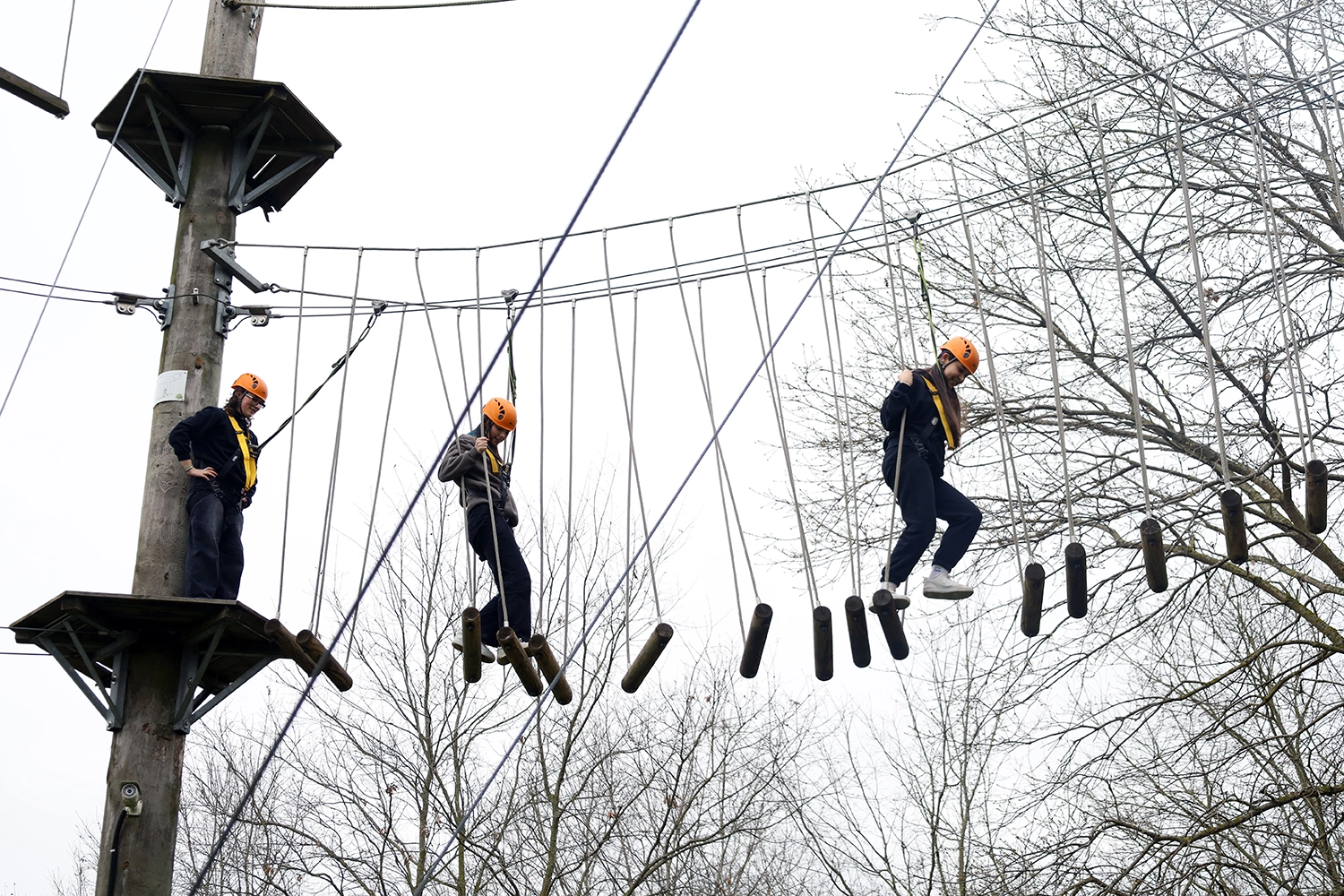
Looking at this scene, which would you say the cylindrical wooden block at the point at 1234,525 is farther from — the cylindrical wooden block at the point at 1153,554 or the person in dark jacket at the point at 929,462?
the person in dark jacket at the point at 929,462

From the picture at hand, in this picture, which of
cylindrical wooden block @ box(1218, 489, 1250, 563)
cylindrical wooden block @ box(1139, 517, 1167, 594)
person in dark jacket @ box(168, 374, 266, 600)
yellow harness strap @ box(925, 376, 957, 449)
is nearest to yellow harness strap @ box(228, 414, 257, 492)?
person in dark jacket @ box(168, 374, 266, 600)

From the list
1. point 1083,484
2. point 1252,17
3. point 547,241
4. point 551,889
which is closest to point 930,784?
point 551,889

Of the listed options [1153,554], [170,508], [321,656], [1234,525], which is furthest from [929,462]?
[170,508]

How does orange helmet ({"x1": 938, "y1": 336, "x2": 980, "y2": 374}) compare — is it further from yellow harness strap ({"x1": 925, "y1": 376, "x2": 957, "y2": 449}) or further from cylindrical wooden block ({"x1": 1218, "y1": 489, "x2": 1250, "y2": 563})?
cylindrical wooden block ({"x1": 1218, "y1": 489, "x2": 1250, "y2": 563})

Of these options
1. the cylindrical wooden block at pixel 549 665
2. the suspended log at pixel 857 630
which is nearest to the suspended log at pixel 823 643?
the suspended log at pixel 857 630

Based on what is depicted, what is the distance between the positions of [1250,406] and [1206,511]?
2.52 ft

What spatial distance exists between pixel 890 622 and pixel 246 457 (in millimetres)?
3083

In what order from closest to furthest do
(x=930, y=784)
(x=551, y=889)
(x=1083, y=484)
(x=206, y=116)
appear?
1. (x=206, y=116)
2. (x=1083, y=484)
3. (x=551, y=889)
4. (x=930, y=784)

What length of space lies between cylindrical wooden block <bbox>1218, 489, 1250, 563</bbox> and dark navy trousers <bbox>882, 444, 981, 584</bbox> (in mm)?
1483

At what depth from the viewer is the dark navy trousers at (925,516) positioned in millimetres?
5957

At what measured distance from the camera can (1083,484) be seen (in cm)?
921

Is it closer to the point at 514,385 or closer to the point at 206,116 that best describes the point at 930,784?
the point at 514,385

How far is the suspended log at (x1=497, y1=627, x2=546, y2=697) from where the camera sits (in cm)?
529

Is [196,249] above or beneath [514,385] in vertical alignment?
above
